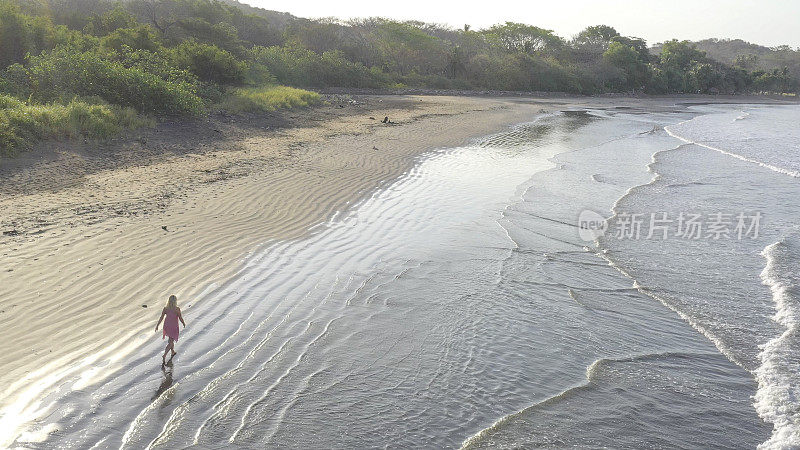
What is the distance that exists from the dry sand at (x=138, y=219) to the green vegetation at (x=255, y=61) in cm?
187

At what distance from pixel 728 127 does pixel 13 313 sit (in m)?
39.4

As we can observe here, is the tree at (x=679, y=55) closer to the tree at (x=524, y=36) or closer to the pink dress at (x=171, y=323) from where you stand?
the tree at (x=524, y=36)

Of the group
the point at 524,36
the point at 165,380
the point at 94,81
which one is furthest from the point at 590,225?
the point at 524,36

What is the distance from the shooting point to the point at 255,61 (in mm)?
37219

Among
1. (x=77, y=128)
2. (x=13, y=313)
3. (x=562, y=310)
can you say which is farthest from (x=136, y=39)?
(x=562, y=310)

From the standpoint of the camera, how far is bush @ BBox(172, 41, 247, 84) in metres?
25.0

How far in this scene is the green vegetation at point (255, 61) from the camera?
1738cm

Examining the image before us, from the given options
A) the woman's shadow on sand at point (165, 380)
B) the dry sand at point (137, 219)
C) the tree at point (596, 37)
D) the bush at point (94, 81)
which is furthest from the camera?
the tree at point (596, 37)

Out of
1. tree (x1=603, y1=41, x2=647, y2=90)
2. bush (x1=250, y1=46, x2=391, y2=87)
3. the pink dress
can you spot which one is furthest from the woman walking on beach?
tree (x1=603, y1=41, x2=647, y2=90)

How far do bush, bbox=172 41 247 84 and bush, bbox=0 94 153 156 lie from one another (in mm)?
9500

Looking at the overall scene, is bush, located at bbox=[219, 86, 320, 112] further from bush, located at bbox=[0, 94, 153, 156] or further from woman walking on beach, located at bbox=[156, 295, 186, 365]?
woman walking on beach, located at bbox=[156, 295, 186, 365]

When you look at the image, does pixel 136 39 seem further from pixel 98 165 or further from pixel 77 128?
pixel 98 165

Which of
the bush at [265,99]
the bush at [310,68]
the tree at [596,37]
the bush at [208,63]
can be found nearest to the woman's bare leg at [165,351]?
the bush at [265,99]

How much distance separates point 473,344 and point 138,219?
626cm
